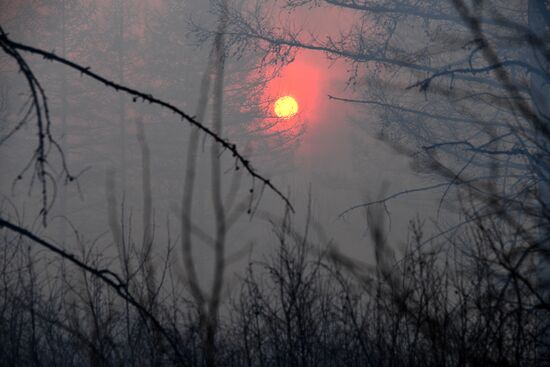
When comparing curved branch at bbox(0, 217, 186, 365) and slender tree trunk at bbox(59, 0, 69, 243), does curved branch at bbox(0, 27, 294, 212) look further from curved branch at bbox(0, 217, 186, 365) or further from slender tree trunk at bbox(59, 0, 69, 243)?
slender tree trunk at bbox(59, 0, 69, 243)

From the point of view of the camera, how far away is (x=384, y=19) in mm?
10633

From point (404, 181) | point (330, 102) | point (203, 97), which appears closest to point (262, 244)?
point (404, 181)

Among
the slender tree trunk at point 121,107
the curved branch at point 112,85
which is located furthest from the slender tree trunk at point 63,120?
→ the curved branch at point 112,85

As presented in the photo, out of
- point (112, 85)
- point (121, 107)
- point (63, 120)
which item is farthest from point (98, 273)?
point (63, 120)

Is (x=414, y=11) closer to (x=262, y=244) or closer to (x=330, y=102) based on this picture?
(x=262, y=244)

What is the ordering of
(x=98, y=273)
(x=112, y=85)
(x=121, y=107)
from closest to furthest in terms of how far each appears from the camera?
(x=98, y=273)
(x=112, y=85)
(x=121, y=107)

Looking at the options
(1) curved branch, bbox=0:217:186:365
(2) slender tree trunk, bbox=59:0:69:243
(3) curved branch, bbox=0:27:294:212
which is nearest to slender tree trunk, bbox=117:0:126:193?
(2) slender tree trunk, bbox=59:0:69:243

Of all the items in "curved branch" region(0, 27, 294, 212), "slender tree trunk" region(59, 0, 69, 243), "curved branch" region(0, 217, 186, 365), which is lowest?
"curved branch" region(0, 217, 186, 365)

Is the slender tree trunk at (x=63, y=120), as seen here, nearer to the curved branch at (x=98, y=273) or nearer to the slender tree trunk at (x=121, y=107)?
the slender tree trunk at (x=121, y=107)

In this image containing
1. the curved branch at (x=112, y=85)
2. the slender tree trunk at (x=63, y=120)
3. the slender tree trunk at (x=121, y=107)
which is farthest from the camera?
the slender tree trunk at (x=121, y=107)

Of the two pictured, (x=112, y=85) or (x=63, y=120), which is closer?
(x=112, y=85)

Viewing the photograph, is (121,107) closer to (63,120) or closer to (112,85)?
(63,120)

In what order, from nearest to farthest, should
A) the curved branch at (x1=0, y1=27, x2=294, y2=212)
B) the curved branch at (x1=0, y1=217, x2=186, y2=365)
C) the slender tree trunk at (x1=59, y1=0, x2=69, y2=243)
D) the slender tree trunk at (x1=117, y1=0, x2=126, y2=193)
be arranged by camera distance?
1. the curved branch at (x1=0, y1=217, x2=186, y2=365)
2. the curved branch at (x1=0, y1=27, x2=294, y2=212)
3. the slender tree trunk at (x1=59, y1=0, x2=69, y2=243)
4. the slender tree trunk at (x1=117, y1=0, x2=126, y2=193)

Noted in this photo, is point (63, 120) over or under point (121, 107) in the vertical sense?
under
